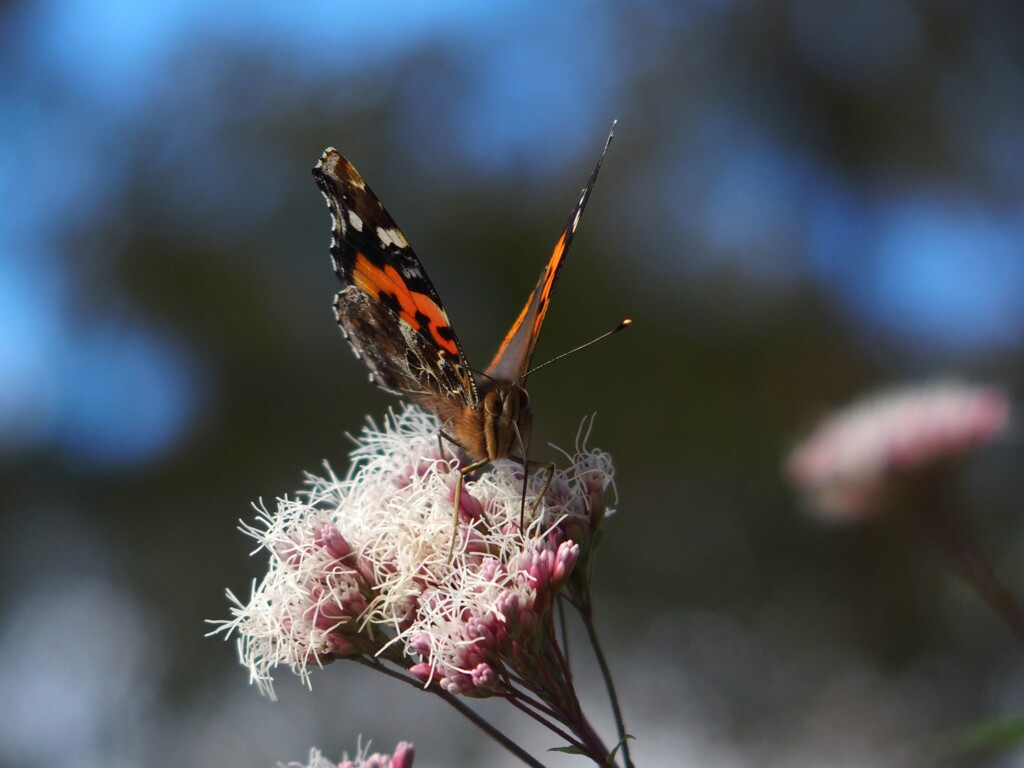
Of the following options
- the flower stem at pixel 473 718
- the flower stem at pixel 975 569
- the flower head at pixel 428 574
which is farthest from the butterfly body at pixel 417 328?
the flower stem at pixel 975 569

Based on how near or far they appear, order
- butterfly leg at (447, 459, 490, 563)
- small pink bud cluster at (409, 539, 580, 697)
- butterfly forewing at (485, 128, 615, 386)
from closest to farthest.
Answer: small pink bud cluster at (409, 539, 580, 697), butterfly leg at (447, 459, 490, 563), butterfly forewing at (485, 128, 615, 386)

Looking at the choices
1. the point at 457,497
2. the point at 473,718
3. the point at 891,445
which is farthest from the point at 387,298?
the point at 891,445

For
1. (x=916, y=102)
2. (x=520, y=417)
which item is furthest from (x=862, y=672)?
(x=520, y=417)

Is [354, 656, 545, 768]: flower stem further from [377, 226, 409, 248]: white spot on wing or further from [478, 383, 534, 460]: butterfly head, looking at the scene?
[377, 226, 409, 248]: white spot on wing

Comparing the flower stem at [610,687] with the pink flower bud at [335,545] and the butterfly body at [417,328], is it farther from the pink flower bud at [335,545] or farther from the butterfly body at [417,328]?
the pink flower bud at [335,545]

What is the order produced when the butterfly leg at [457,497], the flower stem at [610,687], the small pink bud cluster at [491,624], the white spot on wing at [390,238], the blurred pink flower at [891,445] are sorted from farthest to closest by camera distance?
the blurred pink flower at [891,445] < the white spot on wing at [390,238] < the butterfly leg at [457,497] < the small pink bud cluster at [491,624] < the flower stem at [610,687]

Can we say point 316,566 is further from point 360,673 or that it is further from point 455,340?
point 360,673

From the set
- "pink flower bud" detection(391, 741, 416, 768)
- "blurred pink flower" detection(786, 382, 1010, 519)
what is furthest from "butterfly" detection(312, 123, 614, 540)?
"blurred pink flower" detection(786, 382, 1010, 519)

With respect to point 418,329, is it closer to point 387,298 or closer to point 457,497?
point 387,298
